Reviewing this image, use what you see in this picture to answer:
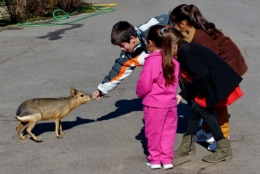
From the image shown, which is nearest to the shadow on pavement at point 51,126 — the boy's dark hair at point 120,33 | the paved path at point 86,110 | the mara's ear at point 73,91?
the paved path at point 86,110

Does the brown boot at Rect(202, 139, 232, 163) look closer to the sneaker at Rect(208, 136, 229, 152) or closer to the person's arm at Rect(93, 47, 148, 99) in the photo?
the sneaker at Rect(208, 136, 229, 152)

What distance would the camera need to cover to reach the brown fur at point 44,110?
6.36m

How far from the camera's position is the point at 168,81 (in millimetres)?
5289

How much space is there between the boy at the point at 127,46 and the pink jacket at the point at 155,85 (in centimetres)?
74

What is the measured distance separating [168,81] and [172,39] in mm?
404

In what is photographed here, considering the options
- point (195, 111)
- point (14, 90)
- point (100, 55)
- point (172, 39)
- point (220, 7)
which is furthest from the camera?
point (220, 7)

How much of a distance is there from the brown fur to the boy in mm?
366

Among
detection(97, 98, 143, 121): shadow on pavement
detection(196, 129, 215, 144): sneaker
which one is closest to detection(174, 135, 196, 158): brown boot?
detection(196, 129, 215, 144): sneaker

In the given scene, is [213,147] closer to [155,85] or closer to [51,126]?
[155,85]

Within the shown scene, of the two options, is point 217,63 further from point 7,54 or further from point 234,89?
point 7,54

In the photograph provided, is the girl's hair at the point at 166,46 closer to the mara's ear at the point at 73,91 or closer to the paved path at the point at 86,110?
the paved path at the point at 86,110

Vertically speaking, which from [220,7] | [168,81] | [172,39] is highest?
[172,39]

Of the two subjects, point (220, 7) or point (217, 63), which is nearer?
point (217, 63)

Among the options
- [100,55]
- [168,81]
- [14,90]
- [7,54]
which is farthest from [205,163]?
[7,54]
